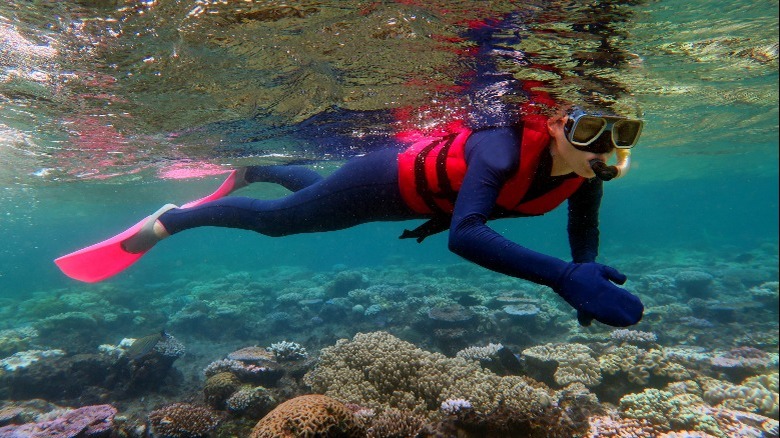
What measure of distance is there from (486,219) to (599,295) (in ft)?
3.05

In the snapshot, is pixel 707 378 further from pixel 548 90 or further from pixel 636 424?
pixel 548 90

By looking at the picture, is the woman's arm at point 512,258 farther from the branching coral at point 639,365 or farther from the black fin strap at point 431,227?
the branching coral at point 639,365

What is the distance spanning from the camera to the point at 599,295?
6.54ft

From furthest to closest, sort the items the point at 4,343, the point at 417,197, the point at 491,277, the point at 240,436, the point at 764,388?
1. the point at 491,277
2. the point at 4,343
3. the point at 764,388
4. the point at 240,436
5. the point at 417,197

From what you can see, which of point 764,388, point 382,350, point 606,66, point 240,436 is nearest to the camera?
point 240,436

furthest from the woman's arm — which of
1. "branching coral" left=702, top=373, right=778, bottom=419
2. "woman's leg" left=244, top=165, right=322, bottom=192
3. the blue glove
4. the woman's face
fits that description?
"branching coral" left=702, top=373, right=778, bottom=419

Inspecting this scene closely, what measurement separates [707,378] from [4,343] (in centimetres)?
1964

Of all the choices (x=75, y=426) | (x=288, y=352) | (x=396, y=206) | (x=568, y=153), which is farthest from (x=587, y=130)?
(x=75, y=426)

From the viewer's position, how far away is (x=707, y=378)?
25.9 feet

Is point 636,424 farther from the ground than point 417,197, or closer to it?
closer to it

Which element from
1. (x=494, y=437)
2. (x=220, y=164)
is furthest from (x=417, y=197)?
(x=220, y=164)

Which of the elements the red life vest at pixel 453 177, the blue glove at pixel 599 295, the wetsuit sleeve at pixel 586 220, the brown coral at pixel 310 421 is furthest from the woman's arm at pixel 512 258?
the brown coral at pixel 310 421

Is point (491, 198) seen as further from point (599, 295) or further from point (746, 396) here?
point (746, 396)

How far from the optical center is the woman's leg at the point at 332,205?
14.3 ft
